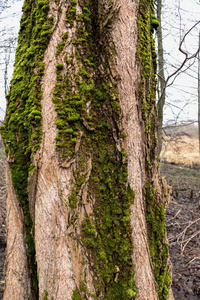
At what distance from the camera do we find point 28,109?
67.0 inches

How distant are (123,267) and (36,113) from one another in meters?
1.15

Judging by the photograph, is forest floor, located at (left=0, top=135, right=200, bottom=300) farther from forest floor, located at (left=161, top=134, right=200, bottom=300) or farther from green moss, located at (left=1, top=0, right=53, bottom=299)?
green moss, located at (left=1, top=0, right=53, bottom=299)

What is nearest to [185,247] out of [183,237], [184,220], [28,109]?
[183,237]

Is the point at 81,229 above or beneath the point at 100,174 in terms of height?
beneath

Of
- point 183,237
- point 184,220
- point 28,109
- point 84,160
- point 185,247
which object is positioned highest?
point 28,109

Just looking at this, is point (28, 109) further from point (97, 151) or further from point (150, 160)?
point (150, 160)

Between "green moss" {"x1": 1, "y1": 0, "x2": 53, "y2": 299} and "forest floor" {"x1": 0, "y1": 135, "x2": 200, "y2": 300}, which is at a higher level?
"green moss" {"x1": 1, "y1": 0, "x2": 53, "y2": 299}

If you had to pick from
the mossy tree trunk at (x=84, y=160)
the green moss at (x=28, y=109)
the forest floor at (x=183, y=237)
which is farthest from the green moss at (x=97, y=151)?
the forest floor at (x=183, y=237)

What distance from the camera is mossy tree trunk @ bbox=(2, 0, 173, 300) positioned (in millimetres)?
1474

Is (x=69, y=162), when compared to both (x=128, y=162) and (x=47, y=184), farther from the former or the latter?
(x=128, y=162)

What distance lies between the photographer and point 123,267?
5.19 ft

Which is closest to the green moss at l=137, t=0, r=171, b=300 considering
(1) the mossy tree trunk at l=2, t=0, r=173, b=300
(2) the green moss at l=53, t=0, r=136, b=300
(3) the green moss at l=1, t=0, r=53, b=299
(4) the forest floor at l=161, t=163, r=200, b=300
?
(1) the mossy tree trunk at l=2, t=0, r=173, b=300

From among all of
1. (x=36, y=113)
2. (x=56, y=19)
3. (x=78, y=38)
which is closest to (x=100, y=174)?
(x=36, y=113)

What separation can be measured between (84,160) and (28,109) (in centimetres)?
55
